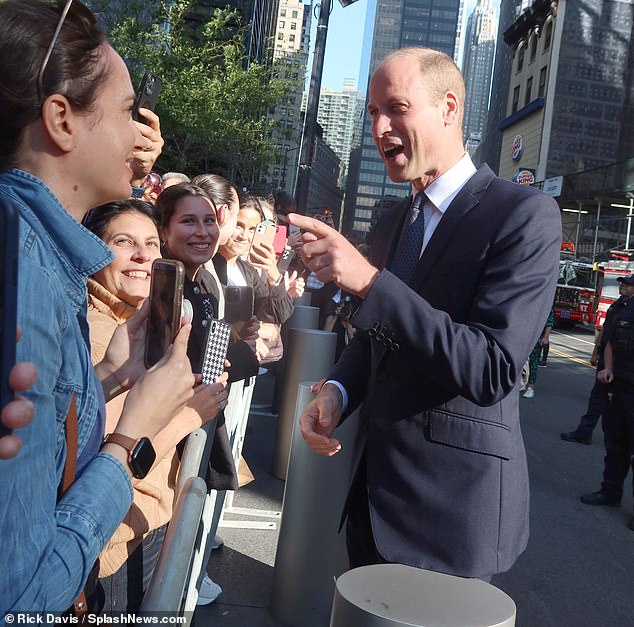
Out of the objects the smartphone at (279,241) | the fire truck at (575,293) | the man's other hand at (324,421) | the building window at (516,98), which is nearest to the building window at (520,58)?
the building window at (516,98)

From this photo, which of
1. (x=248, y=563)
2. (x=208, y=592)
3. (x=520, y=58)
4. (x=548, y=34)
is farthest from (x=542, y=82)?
(x=208, y=592)

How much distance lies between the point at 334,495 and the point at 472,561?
1.77m

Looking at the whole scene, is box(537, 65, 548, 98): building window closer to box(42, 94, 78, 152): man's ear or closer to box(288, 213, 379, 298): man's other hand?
box(288, 213, 379, 298): man's other hand

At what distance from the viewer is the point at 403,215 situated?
8.32 ft

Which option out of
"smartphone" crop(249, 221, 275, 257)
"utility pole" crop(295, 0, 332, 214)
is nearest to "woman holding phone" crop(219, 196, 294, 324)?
"smartphone" crop(249, 221, 275, 257)

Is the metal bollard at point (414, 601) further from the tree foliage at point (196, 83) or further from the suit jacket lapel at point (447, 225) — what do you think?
the tree foliage at point (196, 83)

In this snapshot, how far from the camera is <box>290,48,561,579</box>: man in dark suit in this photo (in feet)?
6.20

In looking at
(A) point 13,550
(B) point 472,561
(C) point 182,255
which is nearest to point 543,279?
(B) point 472,561

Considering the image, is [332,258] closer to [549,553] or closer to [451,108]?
[451,108]

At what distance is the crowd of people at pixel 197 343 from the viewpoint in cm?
111

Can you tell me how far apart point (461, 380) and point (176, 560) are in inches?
35.6

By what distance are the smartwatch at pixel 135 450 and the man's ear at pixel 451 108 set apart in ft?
4.84

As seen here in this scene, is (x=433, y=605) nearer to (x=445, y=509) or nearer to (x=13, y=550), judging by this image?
(x=445, y=509)

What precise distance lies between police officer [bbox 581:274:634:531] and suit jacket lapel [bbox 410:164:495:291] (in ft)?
16.7
